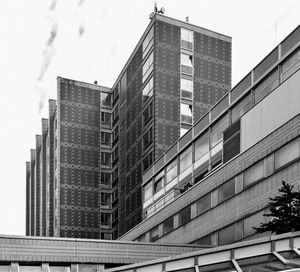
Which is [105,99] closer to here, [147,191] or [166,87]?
[166,87]

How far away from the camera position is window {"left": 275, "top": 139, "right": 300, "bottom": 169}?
1278 inches

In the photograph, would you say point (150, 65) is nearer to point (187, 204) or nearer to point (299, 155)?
point (187, 204)

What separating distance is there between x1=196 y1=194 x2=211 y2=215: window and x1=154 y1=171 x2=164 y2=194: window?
419 inches

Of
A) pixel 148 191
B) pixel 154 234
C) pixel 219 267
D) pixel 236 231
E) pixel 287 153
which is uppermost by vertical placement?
pixel 148 191

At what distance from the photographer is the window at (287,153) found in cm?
3247

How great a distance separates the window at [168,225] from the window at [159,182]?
550 centimetres

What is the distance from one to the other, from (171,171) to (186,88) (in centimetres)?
2038

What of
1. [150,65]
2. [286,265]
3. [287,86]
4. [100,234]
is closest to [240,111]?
[287,86]

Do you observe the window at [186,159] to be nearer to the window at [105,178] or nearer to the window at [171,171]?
the window at [171,171]

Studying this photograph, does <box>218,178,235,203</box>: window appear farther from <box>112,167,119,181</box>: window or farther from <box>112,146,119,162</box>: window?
<box>112,146,119,162</box>: window

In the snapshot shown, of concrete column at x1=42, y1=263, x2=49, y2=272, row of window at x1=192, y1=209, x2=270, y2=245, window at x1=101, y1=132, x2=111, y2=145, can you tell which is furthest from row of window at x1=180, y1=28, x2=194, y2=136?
concrete column at x1=42, y1=263, x2=49, y2=272

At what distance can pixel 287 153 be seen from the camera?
109ft

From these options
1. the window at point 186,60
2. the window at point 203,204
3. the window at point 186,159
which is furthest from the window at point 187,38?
the window at point 203,204

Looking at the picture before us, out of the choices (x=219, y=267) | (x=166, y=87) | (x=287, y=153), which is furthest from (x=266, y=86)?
(x=166, y=87)
